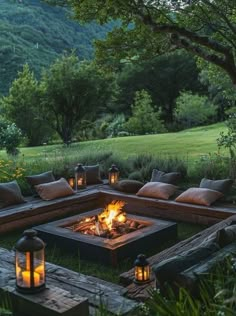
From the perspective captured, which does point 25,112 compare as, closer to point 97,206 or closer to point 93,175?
point 93,175

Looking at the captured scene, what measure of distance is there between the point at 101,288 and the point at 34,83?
13663mm

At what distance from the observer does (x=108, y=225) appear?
5.42 m

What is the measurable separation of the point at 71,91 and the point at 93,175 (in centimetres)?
583

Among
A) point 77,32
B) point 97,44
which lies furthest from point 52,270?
point 77,32

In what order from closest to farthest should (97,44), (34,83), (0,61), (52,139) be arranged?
(97,44) → (34,83) → (52,139) → (0,61)

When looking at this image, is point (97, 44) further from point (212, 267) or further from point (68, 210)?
point (212, 267)

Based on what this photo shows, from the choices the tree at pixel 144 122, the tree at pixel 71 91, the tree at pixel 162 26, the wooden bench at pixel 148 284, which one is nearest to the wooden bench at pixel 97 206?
the wooden bench at pixel 148 284

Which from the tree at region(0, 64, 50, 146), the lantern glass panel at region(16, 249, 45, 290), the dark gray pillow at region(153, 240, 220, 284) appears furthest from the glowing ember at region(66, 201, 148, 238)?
the tree at region(0, 64, 50, 146)

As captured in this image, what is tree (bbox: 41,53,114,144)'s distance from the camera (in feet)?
43.9

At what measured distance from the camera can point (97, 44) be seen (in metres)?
6.84

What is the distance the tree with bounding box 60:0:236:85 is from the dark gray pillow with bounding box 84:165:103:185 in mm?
2084

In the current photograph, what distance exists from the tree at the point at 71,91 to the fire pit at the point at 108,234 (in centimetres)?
807

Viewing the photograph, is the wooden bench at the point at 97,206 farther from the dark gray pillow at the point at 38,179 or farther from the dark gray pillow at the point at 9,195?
the dark gray pillow at the point at 38,179

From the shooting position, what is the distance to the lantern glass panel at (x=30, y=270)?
3.29 m
